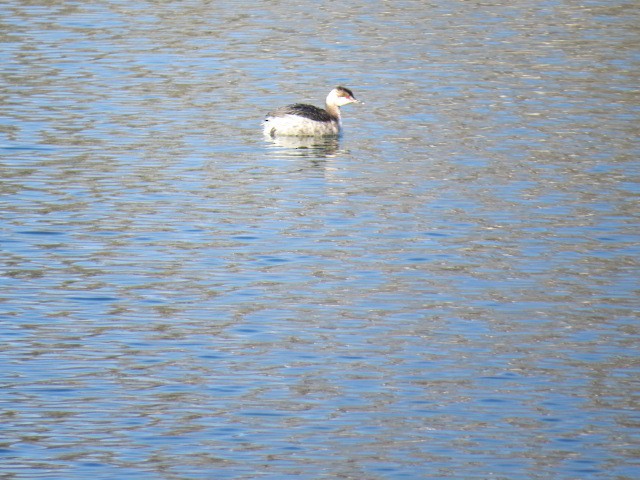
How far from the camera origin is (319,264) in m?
18.7

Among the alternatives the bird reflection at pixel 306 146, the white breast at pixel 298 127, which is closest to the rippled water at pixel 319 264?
the bird reflection at pixel 306 146

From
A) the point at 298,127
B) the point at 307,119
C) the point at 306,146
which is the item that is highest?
the point at 307,119

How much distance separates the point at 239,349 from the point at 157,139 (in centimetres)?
1170

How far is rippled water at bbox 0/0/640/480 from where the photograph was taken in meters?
12.9

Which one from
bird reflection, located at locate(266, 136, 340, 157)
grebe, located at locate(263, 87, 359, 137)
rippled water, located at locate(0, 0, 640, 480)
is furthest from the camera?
grebe, located at locate(263, 87, 359, 137)

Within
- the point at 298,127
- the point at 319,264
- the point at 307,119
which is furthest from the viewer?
the point at 298,127

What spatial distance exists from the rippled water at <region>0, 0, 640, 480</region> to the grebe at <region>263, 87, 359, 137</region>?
1.19 feet

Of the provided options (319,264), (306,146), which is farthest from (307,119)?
(319,264)

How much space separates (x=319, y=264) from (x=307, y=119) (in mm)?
8875

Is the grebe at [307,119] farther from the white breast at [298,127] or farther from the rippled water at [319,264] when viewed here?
the rippled water at [319,264]

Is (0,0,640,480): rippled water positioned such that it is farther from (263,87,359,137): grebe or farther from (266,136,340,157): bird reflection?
(263,87,359,137): grebe

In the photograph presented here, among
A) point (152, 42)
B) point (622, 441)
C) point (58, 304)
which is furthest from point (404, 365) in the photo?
point (152, 42)

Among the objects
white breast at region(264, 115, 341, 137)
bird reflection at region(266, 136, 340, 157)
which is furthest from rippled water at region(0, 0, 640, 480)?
white breast at region(264, 115, 341, 137)

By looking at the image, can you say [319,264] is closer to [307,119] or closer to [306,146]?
[307,119]
